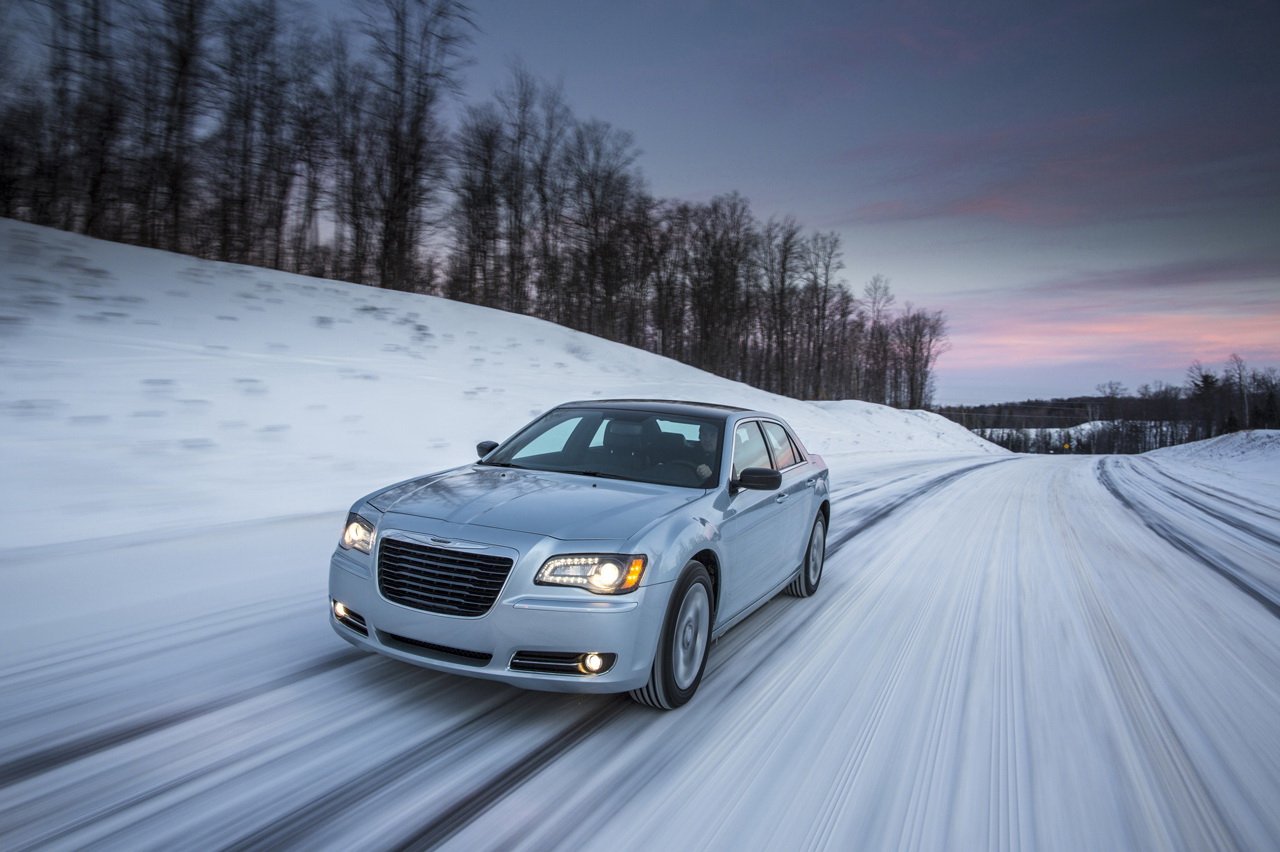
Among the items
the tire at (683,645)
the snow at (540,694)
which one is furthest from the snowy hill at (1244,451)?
the tire at (683,645)

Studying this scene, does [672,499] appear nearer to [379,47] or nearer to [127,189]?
[127,189]

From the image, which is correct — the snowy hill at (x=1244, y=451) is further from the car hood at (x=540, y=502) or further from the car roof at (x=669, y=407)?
the car hood at (x=540, y=502)

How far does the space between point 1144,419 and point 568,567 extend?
147 m

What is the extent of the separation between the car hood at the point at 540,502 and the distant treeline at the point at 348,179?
20068 mm

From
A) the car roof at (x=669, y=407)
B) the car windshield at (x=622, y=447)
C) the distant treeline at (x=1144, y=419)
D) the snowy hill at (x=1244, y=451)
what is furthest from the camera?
the distant treeline at (x=1144, y=419)

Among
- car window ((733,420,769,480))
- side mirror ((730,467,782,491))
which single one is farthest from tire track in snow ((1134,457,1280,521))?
side mirror ((730,467,782,491))

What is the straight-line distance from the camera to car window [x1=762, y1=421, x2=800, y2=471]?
5.64 m

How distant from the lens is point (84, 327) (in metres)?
11.2

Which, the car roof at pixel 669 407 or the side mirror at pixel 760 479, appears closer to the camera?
the side mirror at pixel 760 479

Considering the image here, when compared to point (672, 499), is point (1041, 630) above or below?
below

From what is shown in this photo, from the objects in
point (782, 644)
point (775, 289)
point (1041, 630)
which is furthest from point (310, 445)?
point (775, 289)

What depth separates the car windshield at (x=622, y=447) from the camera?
450cm

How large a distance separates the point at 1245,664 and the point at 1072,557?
3373mm

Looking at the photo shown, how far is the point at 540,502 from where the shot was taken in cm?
377
